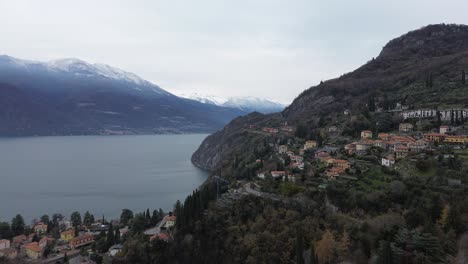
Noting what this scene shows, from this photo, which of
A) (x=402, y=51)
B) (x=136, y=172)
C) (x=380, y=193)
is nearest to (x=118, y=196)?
(x=136, y=172)

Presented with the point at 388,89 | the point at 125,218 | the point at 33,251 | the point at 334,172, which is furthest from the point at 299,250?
the point at 388,89

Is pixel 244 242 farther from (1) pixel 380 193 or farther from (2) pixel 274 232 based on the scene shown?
(1) pixel 380 193

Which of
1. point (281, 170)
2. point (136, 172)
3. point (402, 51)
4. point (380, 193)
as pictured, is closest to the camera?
point (380, 193)

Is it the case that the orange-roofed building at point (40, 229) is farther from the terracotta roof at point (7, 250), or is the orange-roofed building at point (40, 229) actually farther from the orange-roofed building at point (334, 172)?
the orange-roofed building at point (334, 172)

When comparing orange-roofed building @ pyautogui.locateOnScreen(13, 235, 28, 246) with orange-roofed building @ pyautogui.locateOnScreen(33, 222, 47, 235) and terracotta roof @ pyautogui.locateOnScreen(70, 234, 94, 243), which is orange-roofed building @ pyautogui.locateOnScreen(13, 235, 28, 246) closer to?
orange-roofed building @ pyautogui.locateOnScreen(33, 222, 47, 235)

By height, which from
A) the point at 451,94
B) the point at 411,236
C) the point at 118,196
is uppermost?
the point at 451,94

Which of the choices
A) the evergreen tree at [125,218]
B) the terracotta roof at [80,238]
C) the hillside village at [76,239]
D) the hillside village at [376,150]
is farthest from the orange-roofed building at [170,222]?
the hillside village at [376,150]
